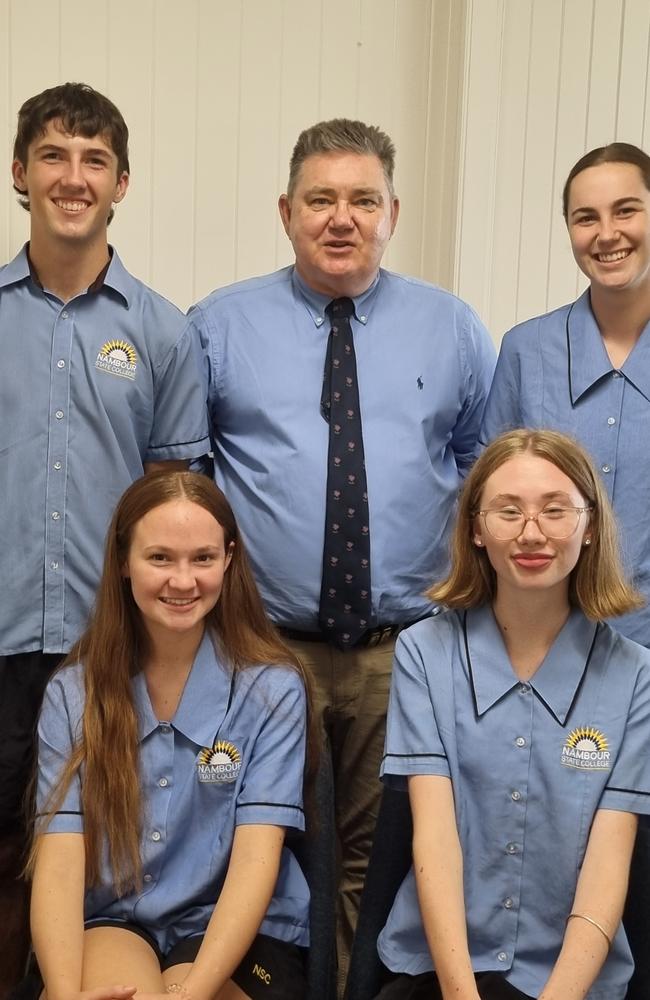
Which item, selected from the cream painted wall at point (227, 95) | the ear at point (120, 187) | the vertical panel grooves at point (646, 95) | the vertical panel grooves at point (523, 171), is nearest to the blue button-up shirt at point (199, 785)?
the ear at point (120, 187)

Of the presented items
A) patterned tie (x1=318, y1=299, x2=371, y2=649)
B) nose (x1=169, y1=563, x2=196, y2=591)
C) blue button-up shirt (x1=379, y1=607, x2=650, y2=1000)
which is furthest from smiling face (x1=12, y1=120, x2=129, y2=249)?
blue button-up shirt (x1=379, y1=607, x2=650, y2=1000)

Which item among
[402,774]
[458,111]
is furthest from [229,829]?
[458,111]

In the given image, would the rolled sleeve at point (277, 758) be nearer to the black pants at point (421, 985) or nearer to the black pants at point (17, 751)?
the black pants at point (421, 985)

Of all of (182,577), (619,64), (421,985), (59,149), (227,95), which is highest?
(619,64)

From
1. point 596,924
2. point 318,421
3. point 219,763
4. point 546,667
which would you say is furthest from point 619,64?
point 596,924

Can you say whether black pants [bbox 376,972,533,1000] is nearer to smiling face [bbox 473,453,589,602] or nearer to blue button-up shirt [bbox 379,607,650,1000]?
blue button-up shirt [bbox 379,607,650,1000]

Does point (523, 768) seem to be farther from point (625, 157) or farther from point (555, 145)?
point (555, 145)

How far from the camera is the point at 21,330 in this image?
7.29 feet

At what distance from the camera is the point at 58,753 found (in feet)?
6.51

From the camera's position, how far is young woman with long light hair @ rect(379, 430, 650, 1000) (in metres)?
1.81

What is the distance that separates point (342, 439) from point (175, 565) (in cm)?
49

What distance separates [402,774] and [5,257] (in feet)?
5.68

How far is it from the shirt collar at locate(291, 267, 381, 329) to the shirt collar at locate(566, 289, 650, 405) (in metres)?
0.41

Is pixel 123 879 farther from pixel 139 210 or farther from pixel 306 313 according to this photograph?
pixel 139 210
